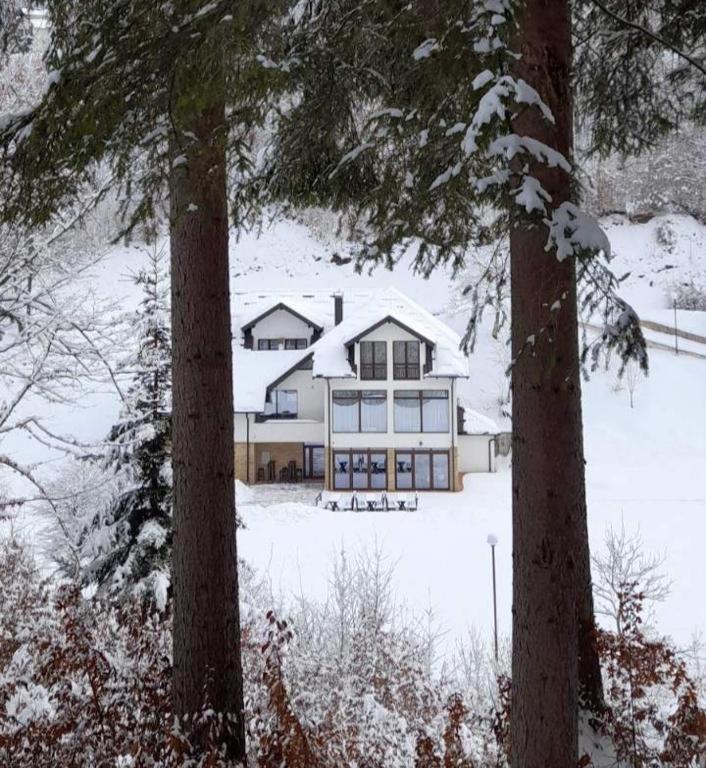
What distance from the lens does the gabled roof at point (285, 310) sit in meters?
29.2

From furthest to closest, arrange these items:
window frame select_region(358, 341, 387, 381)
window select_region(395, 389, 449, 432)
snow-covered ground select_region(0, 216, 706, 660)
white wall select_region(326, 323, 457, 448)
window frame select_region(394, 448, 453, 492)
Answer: window frame select_region(358, 341, 387, 381) < window select_region(395, 389, 449, 432) < white wall select_region(326, 323, 457, 448) < window frame select_region(394, 448, 453, 492) < snow-covered ground select_region(0, 216, 706, 660)

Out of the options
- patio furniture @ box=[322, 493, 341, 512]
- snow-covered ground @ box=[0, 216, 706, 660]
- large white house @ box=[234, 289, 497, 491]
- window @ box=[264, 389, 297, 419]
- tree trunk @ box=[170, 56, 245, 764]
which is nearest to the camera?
tree trunk @ box=[170, 56, 245, 764]

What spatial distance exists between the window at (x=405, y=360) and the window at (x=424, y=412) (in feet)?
2.37

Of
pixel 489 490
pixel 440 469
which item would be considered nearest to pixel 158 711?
pixel 489 490

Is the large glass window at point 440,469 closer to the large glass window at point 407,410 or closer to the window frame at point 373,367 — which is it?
the large glass window at point 407,410

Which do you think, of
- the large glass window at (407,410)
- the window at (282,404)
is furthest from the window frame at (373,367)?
the window at (282,404)

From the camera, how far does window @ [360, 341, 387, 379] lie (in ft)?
85.8

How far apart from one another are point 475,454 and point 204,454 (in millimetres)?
23911

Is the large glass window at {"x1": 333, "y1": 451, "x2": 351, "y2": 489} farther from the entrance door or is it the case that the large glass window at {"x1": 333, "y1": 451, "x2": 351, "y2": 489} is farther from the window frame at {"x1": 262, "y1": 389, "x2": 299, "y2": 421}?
the window frame at {"x1": 262, "y1": 389, "x2": 299, "y2": 421}

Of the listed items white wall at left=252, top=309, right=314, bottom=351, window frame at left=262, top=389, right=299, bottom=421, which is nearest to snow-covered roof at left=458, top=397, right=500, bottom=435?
window frame at left=262, top=389, right=299, bottom=421

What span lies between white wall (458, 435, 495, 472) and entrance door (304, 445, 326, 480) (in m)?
5.23

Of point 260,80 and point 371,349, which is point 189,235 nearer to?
point 260,80

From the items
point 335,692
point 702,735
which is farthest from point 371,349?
point 702,735

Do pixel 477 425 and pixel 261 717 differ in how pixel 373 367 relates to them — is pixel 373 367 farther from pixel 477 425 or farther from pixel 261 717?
pixel 261 717
